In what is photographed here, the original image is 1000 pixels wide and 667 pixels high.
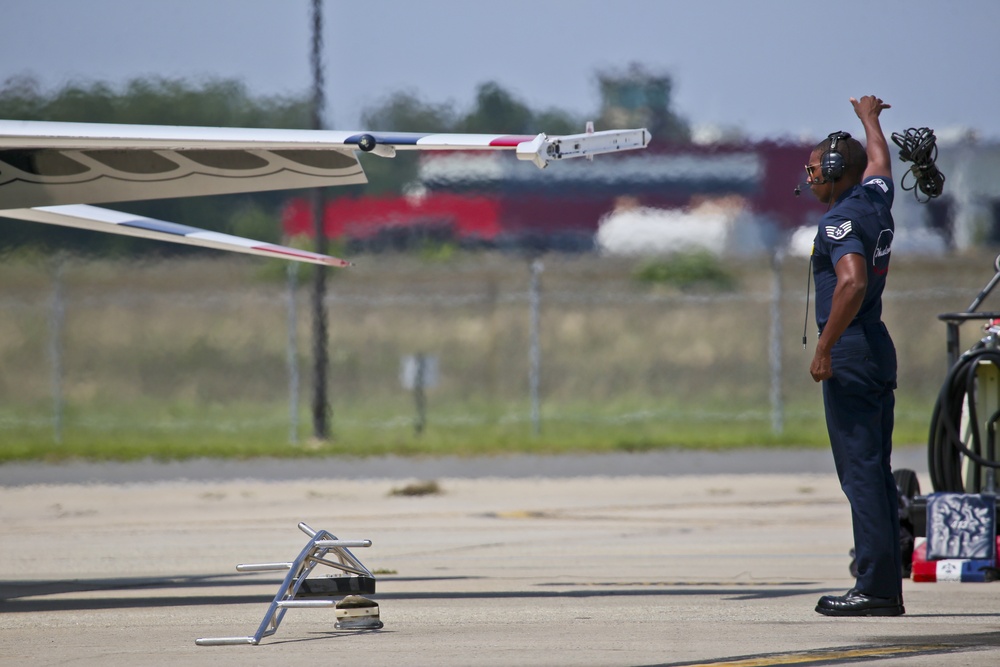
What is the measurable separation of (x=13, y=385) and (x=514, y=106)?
1113 cm

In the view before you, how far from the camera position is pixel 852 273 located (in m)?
5.97

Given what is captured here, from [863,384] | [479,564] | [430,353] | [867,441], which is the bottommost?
[479,564]

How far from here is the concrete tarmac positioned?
18.4 feet

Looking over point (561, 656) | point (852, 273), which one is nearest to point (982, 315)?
point (852, 273)

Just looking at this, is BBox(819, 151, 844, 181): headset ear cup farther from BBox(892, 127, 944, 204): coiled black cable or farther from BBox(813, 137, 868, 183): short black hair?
BBox(892, 127, 944, 204): coiled black cable

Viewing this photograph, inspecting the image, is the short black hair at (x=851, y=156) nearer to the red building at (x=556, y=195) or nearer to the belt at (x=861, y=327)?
the belt at (x=861, y=327)

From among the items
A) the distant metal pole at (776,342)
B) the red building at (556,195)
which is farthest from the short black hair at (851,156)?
the red building at (556,195)

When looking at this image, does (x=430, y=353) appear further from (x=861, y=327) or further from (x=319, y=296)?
(x=861, y=327)

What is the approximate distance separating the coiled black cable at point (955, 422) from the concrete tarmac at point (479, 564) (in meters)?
0.77

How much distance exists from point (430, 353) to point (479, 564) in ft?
64.3

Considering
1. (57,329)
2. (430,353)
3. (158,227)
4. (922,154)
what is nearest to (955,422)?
(922,154)

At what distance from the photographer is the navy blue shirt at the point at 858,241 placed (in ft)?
20.1

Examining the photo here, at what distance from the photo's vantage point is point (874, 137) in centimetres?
657

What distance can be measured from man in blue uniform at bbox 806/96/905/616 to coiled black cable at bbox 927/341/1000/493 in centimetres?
173
